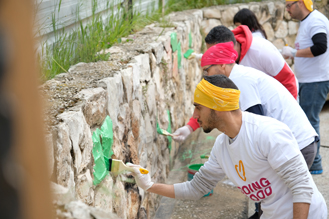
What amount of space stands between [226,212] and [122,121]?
1.56 m

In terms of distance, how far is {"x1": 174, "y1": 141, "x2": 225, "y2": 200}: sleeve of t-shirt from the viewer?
2361 mm

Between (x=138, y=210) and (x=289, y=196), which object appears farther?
(x=138, y=210)

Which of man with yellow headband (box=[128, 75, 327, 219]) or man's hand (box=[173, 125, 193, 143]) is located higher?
man with yellow headband (box=[128, 75, 327, 219])

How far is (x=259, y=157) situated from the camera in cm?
202

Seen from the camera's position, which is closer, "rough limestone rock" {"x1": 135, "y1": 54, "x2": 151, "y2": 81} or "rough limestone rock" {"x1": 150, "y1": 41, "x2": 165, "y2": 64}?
"rough limestone rock" {"x1": 135, "y1": 54, "x2": 151, "y2": 81}

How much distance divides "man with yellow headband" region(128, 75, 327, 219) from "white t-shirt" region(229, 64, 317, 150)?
49 cm

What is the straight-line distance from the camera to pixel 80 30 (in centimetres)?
300

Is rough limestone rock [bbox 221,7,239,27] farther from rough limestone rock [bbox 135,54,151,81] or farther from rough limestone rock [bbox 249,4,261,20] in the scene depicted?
rough limestone rock [bbox 135,54,151,81]

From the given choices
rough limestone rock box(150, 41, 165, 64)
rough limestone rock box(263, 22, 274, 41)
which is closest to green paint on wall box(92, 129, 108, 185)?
rough limestone rock box(150, 41, 165, 64)

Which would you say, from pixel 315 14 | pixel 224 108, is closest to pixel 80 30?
pixel 224 108

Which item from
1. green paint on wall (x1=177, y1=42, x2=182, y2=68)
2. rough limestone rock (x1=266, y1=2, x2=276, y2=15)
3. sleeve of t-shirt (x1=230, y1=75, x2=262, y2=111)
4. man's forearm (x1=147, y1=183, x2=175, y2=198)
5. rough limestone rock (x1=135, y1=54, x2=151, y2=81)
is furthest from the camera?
rough limestone rock (x1=266, y1=2, x2=276, y2=15)

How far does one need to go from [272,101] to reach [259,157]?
744mm

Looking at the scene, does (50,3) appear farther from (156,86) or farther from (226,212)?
(226,212)

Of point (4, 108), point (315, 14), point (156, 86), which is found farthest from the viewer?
point (315, 14)
